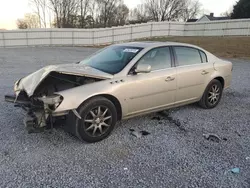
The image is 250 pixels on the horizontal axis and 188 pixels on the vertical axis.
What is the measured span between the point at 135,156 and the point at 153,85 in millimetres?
1380

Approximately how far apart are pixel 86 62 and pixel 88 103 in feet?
4.72

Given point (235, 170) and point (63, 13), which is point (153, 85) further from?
point (63, 13)

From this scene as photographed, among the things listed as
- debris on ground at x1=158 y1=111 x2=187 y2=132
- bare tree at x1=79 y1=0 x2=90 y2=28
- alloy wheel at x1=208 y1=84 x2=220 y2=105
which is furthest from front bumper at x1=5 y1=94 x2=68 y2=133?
bare tree at x1=79 y1=0 x2=90 y2=28

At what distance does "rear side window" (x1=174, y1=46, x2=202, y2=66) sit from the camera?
4634 mm

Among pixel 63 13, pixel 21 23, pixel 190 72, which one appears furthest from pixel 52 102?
pixel 21 23

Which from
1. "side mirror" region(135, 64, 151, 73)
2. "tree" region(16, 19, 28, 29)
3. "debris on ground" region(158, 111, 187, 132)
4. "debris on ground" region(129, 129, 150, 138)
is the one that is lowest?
"debris on ground" region(129, 129, 150, 138)

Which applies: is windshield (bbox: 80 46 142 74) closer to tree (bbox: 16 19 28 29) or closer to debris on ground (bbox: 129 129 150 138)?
debris on ground (bbox: 129 129 150 138)

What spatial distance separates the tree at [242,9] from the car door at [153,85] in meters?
33.2

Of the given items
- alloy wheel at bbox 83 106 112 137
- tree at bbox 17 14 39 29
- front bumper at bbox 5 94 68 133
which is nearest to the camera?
front bumper at bbox 5 94 68 133

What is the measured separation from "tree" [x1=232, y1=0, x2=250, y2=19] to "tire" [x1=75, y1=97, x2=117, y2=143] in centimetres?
3452

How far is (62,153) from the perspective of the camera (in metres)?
3.30

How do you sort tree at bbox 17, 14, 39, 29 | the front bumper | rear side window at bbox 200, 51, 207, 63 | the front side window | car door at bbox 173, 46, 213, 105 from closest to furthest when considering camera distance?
the front bumper < the front side window < car door at bbox 173, 46, 213, 105 < rear side window at bbox 200, 51, 207, 63 < tree at bbox 17, 14, 39, 29

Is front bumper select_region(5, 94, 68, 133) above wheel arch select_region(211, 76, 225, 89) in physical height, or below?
below

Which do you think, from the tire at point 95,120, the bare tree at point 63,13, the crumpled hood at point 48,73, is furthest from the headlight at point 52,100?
the bare tree at point 63,13
